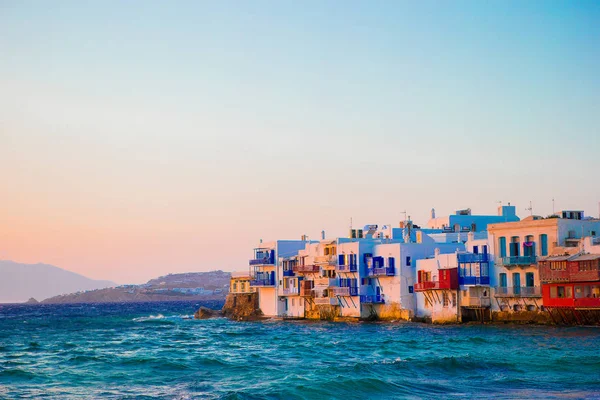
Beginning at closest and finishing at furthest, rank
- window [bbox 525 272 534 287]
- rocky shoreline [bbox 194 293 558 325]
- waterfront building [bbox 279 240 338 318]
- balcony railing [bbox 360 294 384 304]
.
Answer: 1. rocky shoreline [bbox 194 293 558 325]
2. window [bbox 525 272 534 287]
3. balcony railing [bbox 360 294 384 304]
4. waterfront building [bbox 279 240 338 318]

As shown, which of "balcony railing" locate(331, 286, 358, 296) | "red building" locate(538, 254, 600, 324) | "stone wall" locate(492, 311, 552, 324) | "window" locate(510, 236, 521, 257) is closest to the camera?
"red building" locate(538, 254, 600, 324)

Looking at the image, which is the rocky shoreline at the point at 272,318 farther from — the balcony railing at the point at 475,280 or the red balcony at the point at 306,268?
the red balcony at the point at 306,268

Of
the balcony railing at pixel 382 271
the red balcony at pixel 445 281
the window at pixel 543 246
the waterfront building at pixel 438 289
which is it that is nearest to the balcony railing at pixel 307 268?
the balcony railing at pixel 382 271

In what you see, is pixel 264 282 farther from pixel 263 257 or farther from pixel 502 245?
pixel 502 245

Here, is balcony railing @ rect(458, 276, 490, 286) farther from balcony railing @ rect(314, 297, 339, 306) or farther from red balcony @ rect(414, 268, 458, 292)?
balcony railing @ rect(314, 297, 339, 306)

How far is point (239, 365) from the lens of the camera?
44.6 m

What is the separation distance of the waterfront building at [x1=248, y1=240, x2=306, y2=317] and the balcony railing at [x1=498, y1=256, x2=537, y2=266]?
3012 cm

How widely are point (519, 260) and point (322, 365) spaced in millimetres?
23998

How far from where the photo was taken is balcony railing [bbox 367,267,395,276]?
72.5m

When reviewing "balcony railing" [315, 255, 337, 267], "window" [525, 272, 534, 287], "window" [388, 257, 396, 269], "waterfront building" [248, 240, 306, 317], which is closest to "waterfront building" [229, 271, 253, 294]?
"waterfront building" [248, 240, 306, 317]

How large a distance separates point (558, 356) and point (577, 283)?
15852 millimetres

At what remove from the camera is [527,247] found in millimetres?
62281

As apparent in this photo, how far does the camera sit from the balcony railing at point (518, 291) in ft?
199

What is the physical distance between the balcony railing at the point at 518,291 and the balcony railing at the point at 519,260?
5.83ft
